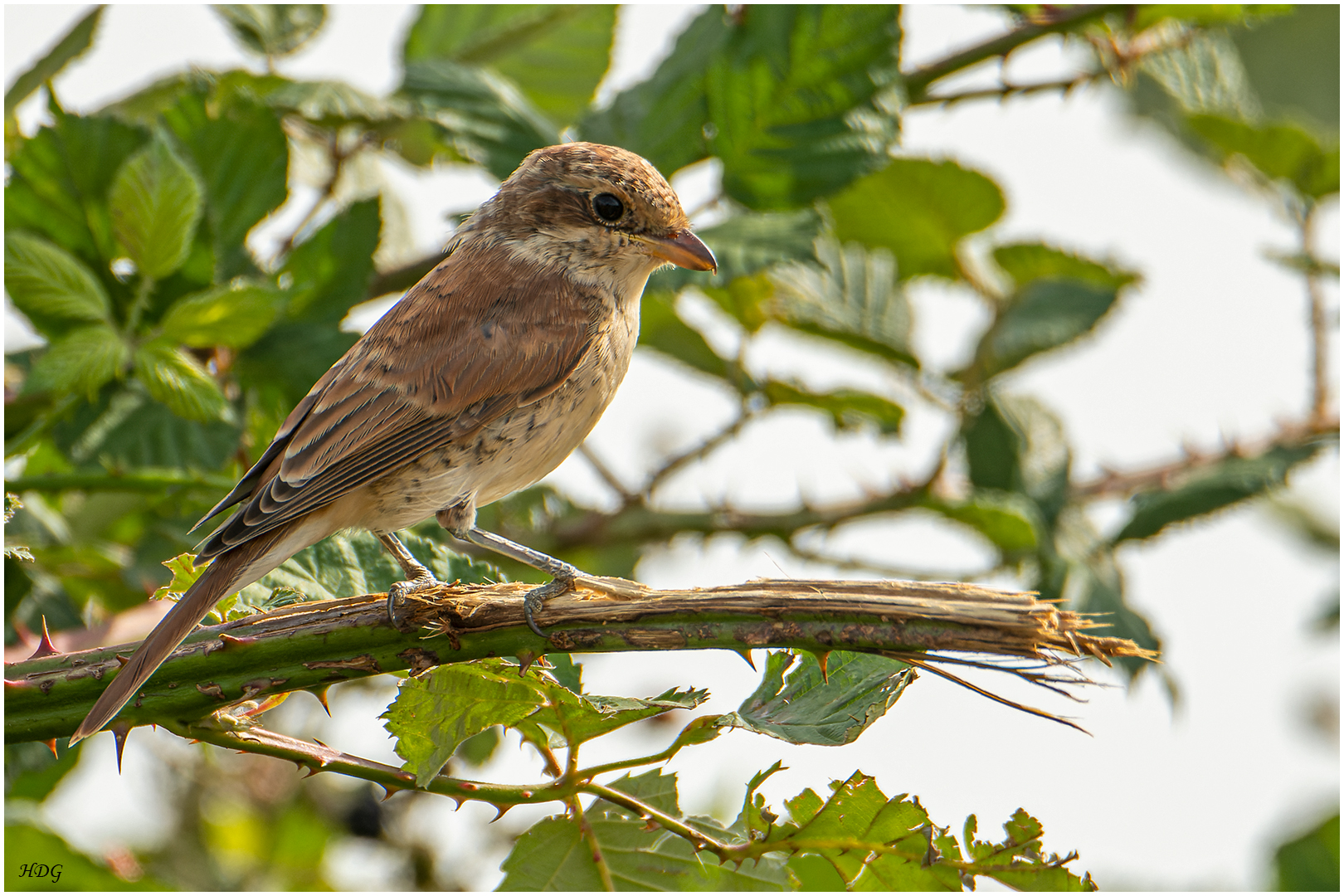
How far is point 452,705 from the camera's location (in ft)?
6.04

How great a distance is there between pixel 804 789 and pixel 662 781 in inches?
9.6

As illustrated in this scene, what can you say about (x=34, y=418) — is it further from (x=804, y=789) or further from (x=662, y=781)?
(x=804, y=789)

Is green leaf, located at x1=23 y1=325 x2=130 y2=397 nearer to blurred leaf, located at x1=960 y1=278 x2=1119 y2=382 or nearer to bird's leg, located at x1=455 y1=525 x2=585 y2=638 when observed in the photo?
bird's leg, located at x1=455 y1=525 x2=585 y2=638

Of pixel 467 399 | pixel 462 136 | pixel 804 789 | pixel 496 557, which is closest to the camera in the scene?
pixel 804 789

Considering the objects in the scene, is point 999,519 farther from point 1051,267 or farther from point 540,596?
point 540,596

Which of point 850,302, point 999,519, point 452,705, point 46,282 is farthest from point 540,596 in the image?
point 850,302

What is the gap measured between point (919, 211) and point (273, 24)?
2168mm

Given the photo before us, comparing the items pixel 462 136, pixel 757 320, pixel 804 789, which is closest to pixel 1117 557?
pixel 757 320

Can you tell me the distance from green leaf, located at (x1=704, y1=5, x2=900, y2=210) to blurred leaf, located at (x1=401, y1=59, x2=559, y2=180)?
1.81 ft

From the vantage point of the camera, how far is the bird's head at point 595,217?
2.94m

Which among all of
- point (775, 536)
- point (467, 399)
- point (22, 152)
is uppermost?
point (22, 152)

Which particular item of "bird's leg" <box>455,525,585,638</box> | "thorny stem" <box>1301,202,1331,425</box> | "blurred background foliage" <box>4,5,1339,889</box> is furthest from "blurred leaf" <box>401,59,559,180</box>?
"thorny stem" <box>1301,202,1331,425</box>

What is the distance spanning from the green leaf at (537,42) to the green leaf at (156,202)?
1197mm

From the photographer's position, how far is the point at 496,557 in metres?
3.44
